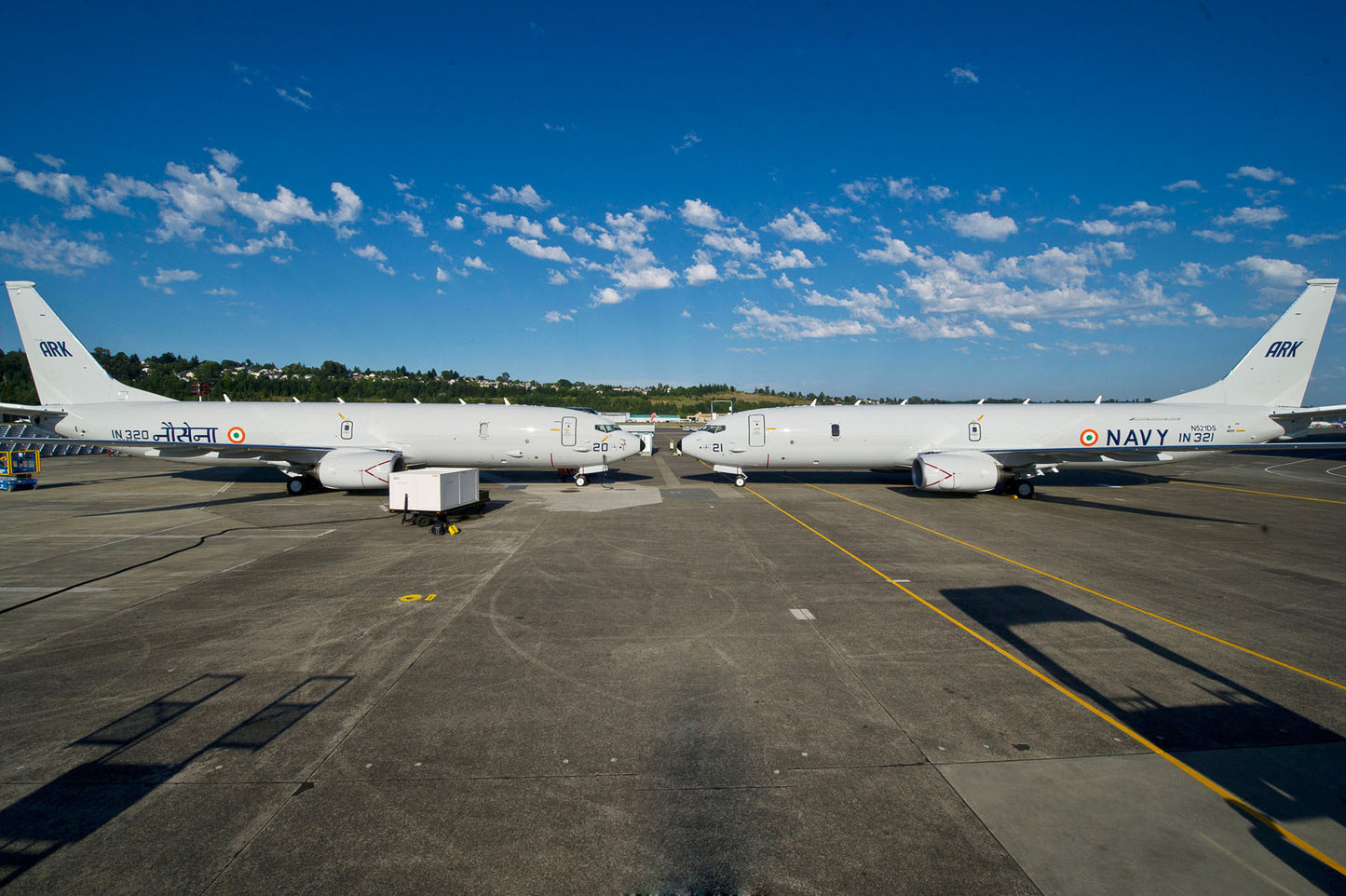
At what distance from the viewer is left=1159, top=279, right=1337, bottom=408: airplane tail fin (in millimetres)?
25547

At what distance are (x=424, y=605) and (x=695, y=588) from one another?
5.46 metres

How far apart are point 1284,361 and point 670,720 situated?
→ 35.4m

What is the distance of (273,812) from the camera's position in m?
5.20

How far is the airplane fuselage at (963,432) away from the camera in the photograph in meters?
25.4

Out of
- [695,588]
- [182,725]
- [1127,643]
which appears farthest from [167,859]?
[1127,643]

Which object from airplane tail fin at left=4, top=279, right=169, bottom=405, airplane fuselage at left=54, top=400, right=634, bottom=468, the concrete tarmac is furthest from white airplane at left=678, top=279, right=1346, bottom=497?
airplane tail fin at left=4, top=279, right=169, bottom=405

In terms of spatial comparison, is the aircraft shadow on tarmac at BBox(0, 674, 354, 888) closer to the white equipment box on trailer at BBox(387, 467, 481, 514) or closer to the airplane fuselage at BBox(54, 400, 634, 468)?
the white equipment box on trailer at BBox(387, 467, 481, 514)

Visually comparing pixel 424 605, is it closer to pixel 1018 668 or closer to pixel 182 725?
pixel 182 725

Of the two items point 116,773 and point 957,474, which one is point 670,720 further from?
point 957,474

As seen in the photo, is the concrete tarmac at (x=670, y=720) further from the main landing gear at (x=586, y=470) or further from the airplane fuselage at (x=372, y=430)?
the main landing gear at (x=586, y=470)

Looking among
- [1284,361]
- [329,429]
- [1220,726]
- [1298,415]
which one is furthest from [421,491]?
[1284,361]

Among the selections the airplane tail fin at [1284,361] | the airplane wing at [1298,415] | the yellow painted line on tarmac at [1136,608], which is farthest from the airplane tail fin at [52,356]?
the airplane wing at [1298,415]

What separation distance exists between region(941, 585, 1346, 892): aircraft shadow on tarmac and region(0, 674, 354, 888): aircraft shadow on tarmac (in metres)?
10.1

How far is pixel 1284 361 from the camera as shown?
26234mm
